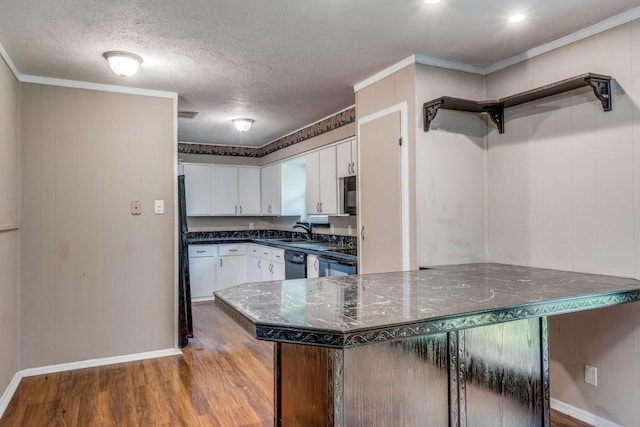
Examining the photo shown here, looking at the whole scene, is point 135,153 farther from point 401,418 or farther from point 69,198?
point 401,418

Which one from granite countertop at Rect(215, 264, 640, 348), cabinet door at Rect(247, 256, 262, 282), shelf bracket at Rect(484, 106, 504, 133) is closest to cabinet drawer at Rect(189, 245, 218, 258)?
cabinet door at Rect(247, 256, 262, 282)

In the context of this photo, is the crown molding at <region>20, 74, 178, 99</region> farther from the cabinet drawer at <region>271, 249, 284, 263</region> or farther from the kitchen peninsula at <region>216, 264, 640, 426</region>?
the kitchen peninsula at <region>216, 264, 640, 426</region>

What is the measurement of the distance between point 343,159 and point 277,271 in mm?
1823

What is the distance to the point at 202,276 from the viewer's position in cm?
605

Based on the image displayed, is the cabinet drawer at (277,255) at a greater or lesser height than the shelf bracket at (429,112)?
lesser

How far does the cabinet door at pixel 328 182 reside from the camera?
457 centimetres

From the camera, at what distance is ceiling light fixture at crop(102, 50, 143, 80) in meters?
2.86

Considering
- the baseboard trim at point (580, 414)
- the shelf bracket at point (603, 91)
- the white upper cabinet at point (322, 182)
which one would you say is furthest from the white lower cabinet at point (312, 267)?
the shelf bracket at point (603, 91)

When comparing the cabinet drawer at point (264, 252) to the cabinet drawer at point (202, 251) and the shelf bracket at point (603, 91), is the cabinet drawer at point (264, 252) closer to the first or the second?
the cabinet drawer at point (202, 251)

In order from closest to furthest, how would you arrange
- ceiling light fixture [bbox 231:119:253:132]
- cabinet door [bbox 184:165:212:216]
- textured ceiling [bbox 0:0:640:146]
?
textured ceiling [bbox 0:0:640:146]
ceiling light fixture [bbox 231:119:253:132]
cabinet door [bbox 184:165:212:216]

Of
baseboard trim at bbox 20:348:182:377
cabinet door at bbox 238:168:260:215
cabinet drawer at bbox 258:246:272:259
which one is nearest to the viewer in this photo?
baseboard trim at bbox 20:348:182:377

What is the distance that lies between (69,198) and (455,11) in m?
3.18

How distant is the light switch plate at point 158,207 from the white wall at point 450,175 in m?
2.25

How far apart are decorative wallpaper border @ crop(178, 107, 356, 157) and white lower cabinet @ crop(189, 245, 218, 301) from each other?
157 cm
